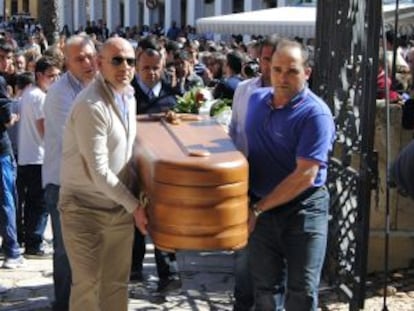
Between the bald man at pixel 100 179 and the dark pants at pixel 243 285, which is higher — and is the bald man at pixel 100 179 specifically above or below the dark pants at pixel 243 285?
above

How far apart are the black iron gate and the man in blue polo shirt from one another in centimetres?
76

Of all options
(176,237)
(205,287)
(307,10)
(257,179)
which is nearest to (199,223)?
(176,237)

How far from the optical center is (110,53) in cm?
421

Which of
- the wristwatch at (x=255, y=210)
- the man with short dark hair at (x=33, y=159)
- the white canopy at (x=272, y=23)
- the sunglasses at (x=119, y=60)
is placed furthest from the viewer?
the white canopy at (x=272, y=23)

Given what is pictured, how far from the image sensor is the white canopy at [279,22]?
11.8 metres

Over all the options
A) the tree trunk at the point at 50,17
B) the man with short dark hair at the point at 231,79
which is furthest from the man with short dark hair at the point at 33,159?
the tree trunk at the point at 50,17

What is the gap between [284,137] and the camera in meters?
3.99

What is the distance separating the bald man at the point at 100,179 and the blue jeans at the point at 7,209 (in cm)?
215

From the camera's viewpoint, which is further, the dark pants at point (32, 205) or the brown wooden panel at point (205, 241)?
the dark pants at point (32, 205)

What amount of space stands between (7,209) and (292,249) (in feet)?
10.7

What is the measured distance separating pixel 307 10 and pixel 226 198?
12.1m

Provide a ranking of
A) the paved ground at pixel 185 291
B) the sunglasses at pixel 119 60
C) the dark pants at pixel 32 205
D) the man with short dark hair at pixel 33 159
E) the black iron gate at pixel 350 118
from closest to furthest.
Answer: the sunglasses at pixel 119 60
the black iron gate at pixel 350 118
the paved ground at pixel 185 291
the man with short dark hair at pixel 33 159
the dark pants at pixel 32 205

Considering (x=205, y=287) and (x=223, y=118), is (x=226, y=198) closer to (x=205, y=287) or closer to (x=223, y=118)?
(x=223, y=118)

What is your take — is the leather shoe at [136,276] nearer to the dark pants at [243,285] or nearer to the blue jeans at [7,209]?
the blue jeans at [7,209]
